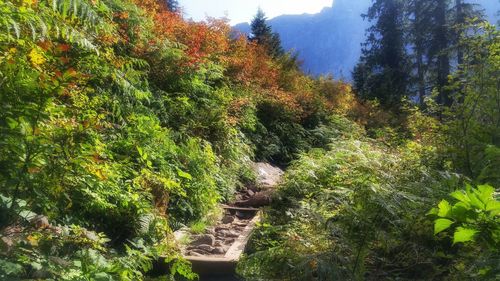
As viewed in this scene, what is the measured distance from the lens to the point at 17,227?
2834 mm

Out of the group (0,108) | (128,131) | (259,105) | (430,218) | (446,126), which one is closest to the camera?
(0,108)

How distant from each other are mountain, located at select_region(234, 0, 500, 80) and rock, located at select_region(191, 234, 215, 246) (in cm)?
7652

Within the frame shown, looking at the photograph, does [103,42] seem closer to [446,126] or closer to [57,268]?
[57,268]

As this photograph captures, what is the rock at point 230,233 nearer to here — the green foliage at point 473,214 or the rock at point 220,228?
the rock at point 220,228

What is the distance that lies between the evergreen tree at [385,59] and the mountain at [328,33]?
180 ft

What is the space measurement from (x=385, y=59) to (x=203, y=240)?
2128 centimetres

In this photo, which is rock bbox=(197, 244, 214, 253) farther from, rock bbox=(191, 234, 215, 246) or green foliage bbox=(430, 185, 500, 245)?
green foliage bbox=(430, 185, 500, 245)

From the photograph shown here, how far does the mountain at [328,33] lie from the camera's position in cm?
8212

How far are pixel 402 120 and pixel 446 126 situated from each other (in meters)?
13.1

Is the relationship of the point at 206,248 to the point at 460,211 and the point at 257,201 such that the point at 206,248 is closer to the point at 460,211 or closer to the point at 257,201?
the point at 257,201

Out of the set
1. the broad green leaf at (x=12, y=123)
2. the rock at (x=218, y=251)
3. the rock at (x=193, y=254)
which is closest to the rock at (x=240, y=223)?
the rock at (x=218, y=251)

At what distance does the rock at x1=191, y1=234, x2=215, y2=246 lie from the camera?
506 centimetres

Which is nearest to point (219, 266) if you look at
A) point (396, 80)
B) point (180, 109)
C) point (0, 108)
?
point (0, 108)

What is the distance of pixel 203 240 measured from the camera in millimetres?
5141
